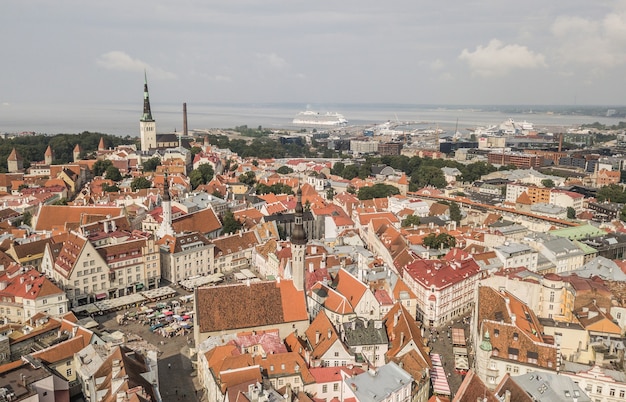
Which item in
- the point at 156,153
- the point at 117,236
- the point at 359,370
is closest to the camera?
the point at 359,370

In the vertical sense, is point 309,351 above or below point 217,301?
below

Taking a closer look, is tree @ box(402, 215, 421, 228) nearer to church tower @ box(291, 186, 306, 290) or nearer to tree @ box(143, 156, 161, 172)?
church tower @ box(291, 186, 306, 290)

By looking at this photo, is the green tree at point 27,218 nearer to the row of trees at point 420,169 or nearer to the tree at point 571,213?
the row of trees at point 420,169

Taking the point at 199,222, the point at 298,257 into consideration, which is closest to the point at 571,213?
the point at 199,222

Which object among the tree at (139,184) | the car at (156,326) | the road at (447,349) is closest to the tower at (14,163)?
the tree at (139,184)

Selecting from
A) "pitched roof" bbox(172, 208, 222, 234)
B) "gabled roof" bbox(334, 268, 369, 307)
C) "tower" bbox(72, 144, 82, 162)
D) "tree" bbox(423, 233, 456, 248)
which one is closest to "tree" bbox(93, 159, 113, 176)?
"tower" bbox(72, 144, 82, 162)

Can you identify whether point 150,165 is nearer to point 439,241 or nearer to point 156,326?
point 439,241

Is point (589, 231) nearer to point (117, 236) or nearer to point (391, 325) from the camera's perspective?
point (391, 325)

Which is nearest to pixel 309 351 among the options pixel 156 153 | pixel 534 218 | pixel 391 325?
pixel 391 325
